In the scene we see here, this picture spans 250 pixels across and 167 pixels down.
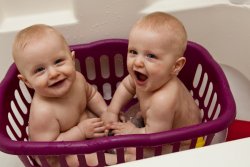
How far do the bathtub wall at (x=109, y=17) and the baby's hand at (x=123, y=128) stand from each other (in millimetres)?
270

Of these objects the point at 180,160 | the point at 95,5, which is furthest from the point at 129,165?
the point at 95,5

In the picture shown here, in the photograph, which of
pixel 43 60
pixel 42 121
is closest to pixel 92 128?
pixel 42 121

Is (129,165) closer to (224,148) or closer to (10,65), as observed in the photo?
(224,148)

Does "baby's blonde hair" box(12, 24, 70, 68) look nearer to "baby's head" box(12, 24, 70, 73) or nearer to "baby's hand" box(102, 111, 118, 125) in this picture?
"baby's head" box(12, 24, 70, 73)

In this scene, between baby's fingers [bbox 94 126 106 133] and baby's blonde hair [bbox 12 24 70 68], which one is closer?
baby's blonde hair [bbox 12 24 70 68]

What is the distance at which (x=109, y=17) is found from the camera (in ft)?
3.56

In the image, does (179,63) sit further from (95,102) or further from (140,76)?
(95,102)

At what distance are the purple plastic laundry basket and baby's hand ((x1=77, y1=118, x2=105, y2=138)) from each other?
142mm

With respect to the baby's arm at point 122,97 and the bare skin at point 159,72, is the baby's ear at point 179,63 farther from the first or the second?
the baby's arm at point 122,97

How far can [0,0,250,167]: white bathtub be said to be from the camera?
107 centimetres

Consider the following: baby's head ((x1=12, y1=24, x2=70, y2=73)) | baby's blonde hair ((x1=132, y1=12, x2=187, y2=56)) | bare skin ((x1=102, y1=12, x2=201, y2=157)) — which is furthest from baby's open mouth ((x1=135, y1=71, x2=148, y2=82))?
baby's head ((x1=12, y1=24, x2=70, y2=73))

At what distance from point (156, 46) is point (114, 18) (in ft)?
0.91

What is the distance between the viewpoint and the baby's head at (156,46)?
85cm

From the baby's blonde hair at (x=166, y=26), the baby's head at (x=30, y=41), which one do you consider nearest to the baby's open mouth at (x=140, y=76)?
the baby's blonde hair at (x=166, y=26)
